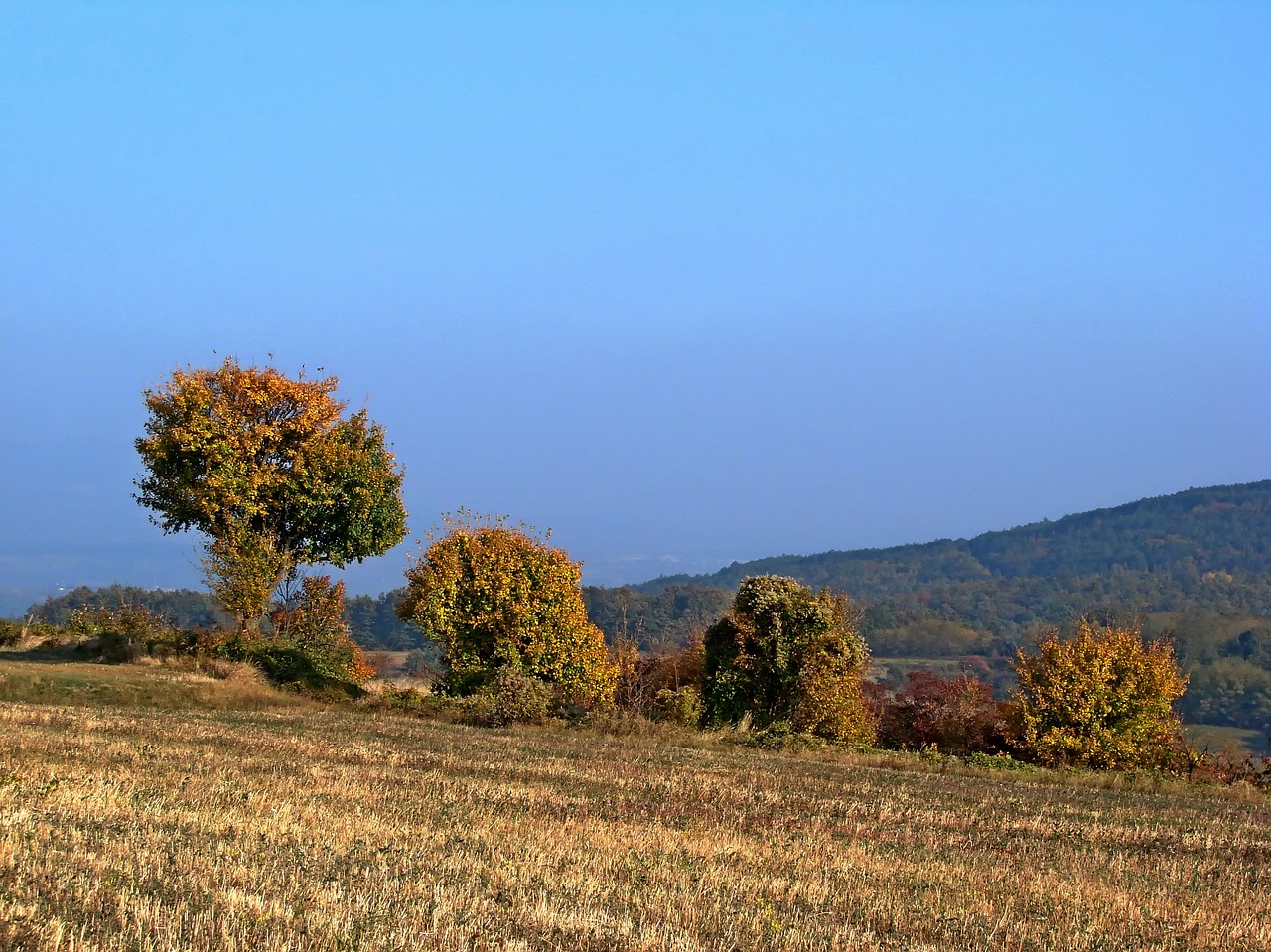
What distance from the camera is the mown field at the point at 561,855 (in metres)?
8.55

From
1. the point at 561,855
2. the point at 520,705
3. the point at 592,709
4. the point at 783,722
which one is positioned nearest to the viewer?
the point at 561,855

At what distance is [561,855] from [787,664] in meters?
35.8

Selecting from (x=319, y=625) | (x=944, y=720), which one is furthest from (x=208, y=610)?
(x=944, y=720)

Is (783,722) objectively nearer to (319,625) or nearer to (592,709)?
(592,709)

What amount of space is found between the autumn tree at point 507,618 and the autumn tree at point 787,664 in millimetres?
4959

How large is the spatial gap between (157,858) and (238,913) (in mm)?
2013

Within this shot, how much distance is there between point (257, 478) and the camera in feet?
150

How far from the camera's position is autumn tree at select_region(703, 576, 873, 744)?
1839 inches

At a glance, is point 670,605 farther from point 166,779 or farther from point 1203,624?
point 166,779

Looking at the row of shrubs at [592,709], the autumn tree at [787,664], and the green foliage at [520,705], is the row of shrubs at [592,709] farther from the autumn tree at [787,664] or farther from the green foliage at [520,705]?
the autumn tree at [787,664]

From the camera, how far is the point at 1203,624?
179750mm

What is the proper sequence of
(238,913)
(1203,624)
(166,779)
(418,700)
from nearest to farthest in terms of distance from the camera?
(238,913)
(166,779)
(418,700)
(1203,624)

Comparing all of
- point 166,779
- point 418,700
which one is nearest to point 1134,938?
point 166,779

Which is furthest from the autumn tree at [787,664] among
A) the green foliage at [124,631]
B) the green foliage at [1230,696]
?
the green foliage at [1230,696]
